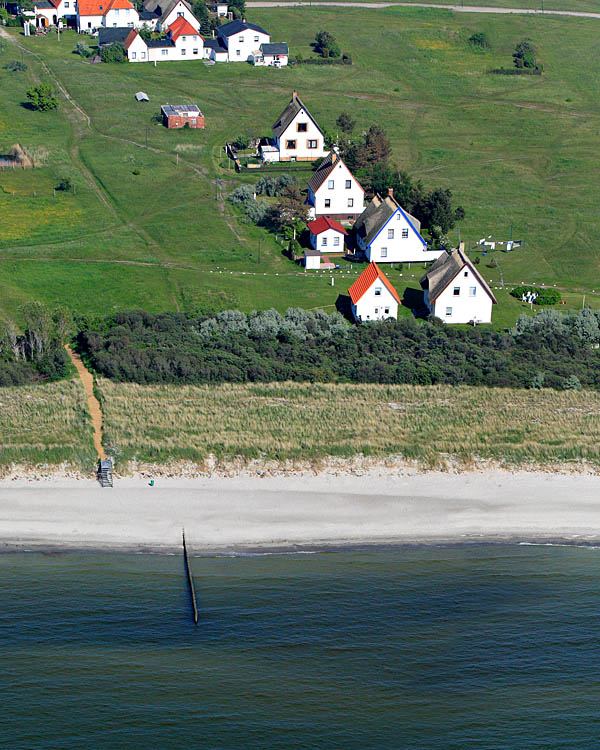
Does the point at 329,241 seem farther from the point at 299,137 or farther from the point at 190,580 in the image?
the point at 190,580

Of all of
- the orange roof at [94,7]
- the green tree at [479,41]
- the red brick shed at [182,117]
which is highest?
the green tree at [479,41]

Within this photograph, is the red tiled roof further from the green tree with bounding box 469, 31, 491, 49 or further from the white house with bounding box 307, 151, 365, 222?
the green tree with bounding box 469, 31, 491, 49

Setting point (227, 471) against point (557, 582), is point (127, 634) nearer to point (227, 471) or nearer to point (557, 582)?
point (227, 471)

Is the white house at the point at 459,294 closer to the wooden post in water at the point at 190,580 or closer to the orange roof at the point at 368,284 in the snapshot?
the orange roof at the point at 368,284

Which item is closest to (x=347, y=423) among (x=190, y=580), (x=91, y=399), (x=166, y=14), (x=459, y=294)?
(x=91, y=399)

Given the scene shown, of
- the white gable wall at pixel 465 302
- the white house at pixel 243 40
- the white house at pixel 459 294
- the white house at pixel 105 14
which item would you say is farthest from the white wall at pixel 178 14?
the white gable wall at pixel 465 302

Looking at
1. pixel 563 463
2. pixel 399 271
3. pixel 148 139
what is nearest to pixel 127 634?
pixel 563 463
